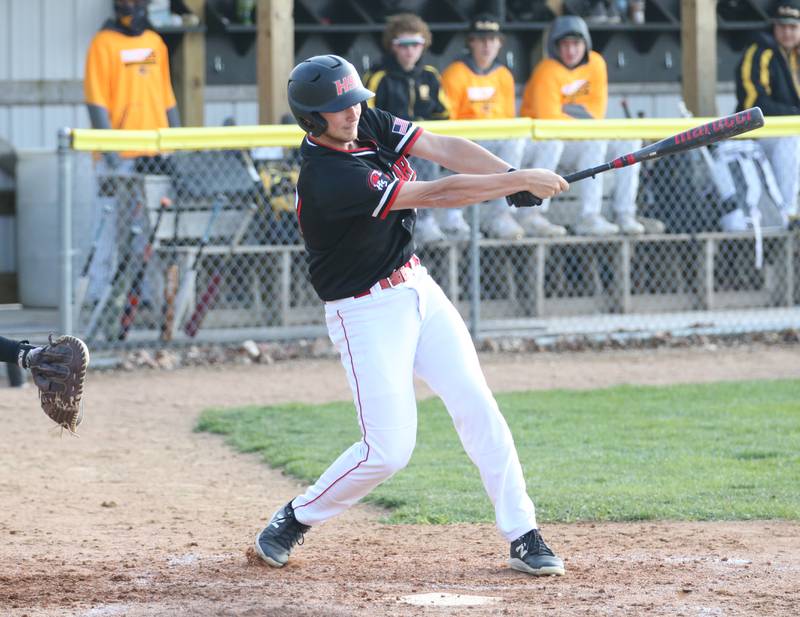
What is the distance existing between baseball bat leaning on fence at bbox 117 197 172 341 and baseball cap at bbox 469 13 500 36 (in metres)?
3.05

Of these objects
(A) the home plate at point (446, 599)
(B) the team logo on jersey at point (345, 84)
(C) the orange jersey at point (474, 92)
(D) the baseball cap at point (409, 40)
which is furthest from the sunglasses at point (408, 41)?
(A) the home plate at point (446, 599)

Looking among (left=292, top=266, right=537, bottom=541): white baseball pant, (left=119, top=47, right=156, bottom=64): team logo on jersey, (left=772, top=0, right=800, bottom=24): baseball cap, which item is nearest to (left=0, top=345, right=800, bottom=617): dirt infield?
(left=292, top=266, right=537, bottom=541): white baseball pant

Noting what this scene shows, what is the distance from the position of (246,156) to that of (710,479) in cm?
513

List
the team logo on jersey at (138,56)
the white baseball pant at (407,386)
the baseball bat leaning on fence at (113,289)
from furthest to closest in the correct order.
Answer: the team logo on jersey at (138,56) → the baseball bat leaning on fence at (113,289) → the white baseball pant at (407,386)

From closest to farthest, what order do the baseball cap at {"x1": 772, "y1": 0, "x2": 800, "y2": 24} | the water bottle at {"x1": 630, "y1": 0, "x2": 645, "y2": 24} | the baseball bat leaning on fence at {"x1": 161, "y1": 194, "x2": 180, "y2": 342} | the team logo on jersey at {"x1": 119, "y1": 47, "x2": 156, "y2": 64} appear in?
the baseball bat leaning on fence at {"x1": 161, "y1": 194, "x2": 180, "y2": 342} < the team logo on jersey at {"x1": 119, "y1": 47, "x2": 156, "y2": 64} < the baseball cap at {"x1": 772, "y1": 0, "x2": 800, "y2": 24} < the water bottle at {"x1": 630, "y1": 0, "x2": 645, "y2": 24}

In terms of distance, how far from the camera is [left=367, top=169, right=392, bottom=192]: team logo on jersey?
4539 mm

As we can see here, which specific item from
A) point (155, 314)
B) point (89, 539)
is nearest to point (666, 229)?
point (155, 314)

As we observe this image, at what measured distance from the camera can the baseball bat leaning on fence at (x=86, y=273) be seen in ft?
31.8

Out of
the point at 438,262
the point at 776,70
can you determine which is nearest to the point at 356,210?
the point at 438,262

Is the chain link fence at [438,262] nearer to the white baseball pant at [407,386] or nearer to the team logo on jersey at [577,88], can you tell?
the team logo on jersey at [577,88]

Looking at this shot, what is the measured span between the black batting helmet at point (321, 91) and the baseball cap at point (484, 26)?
668 centimetres

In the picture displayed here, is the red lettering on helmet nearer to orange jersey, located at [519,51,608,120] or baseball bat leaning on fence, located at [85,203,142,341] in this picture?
baseball bat leaning on fence, located at [85,203,142,341]

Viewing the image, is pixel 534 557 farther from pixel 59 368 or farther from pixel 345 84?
pixel 59 368

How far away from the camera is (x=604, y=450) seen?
721 centimetres
